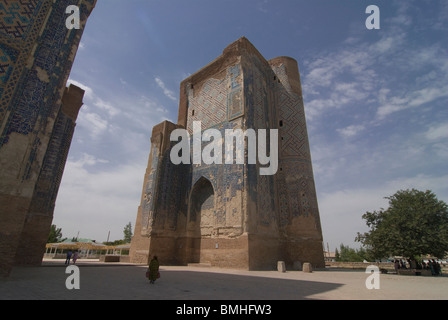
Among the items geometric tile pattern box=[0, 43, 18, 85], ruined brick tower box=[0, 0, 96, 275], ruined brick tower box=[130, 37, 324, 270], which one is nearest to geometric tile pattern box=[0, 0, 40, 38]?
ruined brick tower box=[0, 0, 96, 275]

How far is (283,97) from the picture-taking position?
16656 mm

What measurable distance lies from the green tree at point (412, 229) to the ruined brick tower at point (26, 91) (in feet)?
45.7

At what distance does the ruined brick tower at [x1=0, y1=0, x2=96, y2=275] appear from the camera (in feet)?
17.1

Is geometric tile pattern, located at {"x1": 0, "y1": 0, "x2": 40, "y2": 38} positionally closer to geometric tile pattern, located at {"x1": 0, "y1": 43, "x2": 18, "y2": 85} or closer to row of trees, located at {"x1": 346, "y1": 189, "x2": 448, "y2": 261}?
geometric tile pattern, located at {"x1": 0, "y1": 43, "x2": 18, "y2": 85}

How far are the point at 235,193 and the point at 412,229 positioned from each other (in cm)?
833

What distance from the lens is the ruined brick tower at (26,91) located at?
17.1 feet

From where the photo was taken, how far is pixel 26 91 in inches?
235

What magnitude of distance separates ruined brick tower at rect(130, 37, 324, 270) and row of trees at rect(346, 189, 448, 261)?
284 centimetres

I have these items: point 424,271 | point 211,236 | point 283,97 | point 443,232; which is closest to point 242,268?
point 211,236

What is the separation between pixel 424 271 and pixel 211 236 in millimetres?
9468

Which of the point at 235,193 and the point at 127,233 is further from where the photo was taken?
the point at 127,233

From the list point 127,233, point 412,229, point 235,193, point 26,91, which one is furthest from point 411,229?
point 127,233

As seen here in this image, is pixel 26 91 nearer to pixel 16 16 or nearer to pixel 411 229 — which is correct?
pixel 16 16

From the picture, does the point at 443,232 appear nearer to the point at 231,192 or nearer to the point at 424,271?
the point at 424,271
